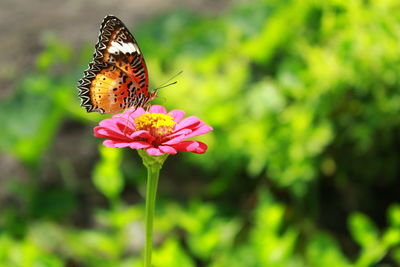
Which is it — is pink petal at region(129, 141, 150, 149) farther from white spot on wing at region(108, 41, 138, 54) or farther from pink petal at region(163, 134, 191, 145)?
white spot on wing at region(108, 41, 138, 54)

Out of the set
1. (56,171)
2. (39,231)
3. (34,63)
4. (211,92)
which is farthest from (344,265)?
(34,63)

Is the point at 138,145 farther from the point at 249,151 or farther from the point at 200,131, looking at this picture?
the point at 249,151

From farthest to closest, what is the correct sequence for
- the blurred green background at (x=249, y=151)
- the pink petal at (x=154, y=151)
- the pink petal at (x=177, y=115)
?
the blurred green background at (x=249, y=151) → the pink petal at (x=177, y=115) → the pink petal at (x=154, y=151)

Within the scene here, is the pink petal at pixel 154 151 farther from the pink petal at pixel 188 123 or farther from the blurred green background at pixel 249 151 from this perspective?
the blurred green background at pixel 249 151

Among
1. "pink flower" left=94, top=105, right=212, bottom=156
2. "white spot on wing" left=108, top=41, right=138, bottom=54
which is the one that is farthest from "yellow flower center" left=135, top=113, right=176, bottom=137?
"white spot on wing" left=108, top=41, right=138, bottom=54

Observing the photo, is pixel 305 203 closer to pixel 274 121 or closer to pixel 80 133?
pixel 274 121

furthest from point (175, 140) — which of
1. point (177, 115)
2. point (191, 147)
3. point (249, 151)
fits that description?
point (249, 151)

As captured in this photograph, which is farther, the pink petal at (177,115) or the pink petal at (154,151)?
the pink petal at (177,115)

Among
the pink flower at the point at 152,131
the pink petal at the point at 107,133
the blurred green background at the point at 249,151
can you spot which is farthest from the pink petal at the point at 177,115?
the blurred green background at the point at 249,151
